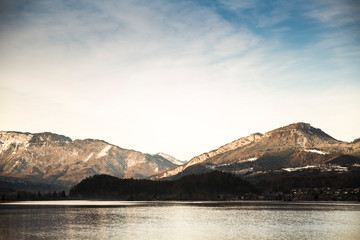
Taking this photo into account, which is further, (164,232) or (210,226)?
(210,226)

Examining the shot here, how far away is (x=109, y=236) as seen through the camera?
3981 inches

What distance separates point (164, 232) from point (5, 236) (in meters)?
41.5

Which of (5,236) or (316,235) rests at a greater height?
(5,236)

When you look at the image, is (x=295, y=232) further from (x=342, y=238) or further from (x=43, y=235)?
(x=43, y=235)

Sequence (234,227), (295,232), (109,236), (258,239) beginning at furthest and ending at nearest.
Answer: (234,227) < (295,232) < (109,236) < (258,239)

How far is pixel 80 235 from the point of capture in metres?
104

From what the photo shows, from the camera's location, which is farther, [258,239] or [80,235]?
[80,235]

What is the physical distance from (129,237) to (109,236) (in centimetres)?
623

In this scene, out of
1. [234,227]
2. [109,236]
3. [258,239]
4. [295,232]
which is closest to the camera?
[258,239]

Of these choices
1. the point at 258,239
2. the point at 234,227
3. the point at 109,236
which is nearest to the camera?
the point at 258,239

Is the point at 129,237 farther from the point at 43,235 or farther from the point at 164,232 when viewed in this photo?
the point at 43,235

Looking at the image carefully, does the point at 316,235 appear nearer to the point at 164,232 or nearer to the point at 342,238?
the point at 342,238

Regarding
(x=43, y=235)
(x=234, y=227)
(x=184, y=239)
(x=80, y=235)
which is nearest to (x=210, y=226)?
(x=234, y=227)

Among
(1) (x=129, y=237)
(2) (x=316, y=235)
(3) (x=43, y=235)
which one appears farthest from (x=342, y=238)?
(3) (x=43, y=235)
